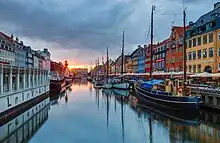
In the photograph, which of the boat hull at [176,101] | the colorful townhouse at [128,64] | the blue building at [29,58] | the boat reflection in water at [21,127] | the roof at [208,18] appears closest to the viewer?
the boat reflection in water at [21,127]

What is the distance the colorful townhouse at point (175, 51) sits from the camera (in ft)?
212

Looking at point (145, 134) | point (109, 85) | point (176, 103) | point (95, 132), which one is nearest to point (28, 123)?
point (95, 132)

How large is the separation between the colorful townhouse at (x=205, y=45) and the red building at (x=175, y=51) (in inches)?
219

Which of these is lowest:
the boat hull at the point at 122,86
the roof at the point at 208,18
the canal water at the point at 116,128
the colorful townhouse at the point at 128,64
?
the canal water at the point at 116,128

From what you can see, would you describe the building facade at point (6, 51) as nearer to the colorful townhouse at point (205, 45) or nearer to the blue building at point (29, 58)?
the blue building at point (29, 58)

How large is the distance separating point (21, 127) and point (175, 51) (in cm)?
5283

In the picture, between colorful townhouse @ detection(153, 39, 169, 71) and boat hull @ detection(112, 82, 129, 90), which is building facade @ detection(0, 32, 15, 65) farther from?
colorful townhouse @ detection(153, 39, 169, 71)

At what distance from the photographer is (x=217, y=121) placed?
24484mm

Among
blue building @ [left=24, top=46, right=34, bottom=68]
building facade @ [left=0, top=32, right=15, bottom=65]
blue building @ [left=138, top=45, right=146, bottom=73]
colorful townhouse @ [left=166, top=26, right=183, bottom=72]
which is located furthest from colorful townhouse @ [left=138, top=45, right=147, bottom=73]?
building facade @ [left=0, top=32, right=15, bottom=65]

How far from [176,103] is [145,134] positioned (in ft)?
35.5

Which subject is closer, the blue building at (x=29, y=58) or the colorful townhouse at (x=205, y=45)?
the colorful townhouse at (x=205, y=45)

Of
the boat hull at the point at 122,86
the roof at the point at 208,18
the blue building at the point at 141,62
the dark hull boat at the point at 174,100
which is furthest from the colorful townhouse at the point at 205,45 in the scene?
the blue building at the point at 141,62

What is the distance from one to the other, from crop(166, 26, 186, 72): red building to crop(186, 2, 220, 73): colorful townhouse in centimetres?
557

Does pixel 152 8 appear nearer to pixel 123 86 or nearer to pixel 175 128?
pixel 123 86
